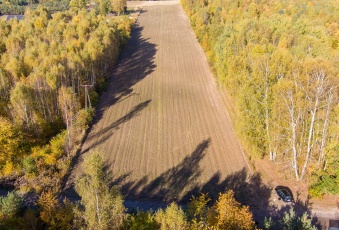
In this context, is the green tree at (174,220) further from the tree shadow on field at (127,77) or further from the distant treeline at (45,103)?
the distant treeline at (45,103)

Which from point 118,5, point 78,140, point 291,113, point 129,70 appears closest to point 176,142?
point 78,140

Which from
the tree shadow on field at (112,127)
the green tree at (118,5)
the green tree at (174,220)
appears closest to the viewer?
the green tree at (174,220)

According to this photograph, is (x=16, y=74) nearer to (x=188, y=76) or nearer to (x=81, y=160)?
(x=81, y=160)

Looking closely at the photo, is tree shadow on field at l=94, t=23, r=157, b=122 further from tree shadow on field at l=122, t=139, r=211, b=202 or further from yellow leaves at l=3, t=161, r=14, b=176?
tree shadow on field at l=122, t=139, r=211, b=202

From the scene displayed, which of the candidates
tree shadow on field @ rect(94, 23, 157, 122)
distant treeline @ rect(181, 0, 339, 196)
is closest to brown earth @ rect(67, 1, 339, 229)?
tree shadow on field @ rect(94, 23, 157, 122)

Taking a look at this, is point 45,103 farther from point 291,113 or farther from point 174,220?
point 291,113

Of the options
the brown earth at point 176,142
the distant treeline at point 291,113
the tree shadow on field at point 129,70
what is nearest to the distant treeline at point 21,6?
the tree shadow on field at point 129,70
